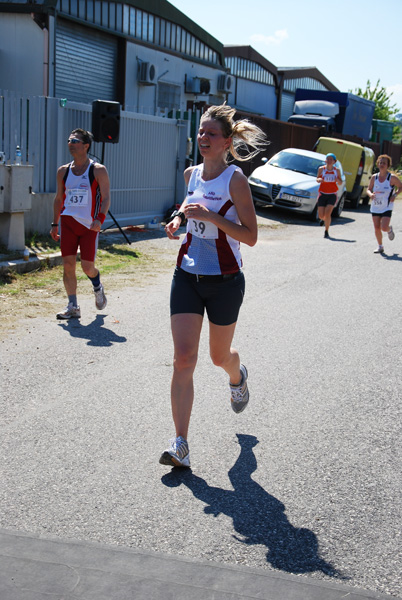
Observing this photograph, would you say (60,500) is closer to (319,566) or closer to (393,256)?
(319,566)

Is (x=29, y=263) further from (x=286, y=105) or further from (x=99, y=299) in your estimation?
(x=286, y=105)

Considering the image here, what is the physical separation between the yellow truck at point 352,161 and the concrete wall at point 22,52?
389 inches

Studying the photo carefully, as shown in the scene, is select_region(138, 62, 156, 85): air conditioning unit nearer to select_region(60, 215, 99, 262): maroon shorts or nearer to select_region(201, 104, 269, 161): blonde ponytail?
select_region(60, 215, 99, 262): maroon shorts

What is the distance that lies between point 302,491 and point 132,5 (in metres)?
22.3

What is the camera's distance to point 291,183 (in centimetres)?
2011

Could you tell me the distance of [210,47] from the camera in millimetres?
29922

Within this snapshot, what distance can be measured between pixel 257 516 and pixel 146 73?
22.2m

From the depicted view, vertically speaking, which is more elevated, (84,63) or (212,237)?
(84,63)

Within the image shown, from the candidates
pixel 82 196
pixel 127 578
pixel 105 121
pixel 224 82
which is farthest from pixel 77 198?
pixel 224 82

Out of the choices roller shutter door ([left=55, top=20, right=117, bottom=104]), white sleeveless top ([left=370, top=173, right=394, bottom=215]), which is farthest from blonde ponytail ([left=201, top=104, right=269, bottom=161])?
roller shutter door ([left=55, top=20, right=117, bottom=104])

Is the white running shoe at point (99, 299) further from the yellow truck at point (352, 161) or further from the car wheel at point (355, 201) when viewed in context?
the car wheel at point (355, 201)

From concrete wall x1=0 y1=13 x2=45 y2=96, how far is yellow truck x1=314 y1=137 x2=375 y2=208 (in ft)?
32.4

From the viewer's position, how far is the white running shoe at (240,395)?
5.02m

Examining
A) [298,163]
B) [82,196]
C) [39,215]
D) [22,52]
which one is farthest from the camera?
[298,163]
